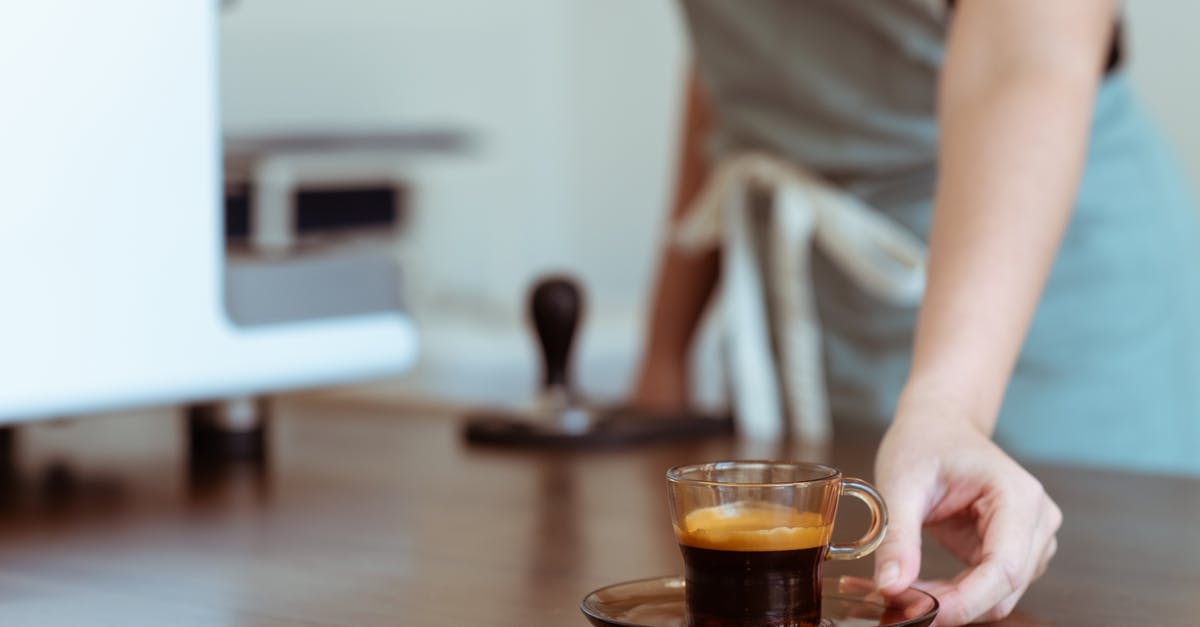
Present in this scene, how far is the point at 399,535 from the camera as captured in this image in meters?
0.86

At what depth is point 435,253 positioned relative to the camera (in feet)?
13.5

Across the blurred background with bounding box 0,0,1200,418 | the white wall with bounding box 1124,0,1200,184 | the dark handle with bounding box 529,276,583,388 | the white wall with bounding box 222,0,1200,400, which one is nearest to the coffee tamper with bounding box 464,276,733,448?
the dark handle with bounding box 529,276,583,388

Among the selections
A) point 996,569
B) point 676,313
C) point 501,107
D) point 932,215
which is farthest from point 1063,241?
point 501,107

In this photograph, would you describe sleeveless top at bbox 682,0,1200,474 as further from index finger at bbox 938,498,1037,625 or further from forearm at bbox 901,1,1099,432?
index finger at bbox 938,498,1037,625

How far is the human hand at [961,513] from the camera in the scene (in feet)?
2.05

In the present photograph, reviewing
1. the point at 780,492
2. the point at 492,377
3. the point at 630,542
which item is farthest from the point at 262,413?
the point at 492,377

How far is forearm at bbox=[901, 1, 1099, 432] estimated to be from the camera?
776mm

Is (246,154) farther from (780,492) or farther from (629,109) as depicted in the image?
(780,492)

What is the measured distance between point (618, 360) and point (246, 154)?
1297 mm

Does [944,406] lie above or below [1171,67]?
below

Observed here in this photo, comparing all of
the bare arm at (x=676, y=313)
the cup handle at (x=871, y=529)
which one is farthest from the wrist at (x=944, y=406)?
the bare arm at (x=676, y=313)

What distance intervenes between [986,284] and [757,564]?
0.29 metres

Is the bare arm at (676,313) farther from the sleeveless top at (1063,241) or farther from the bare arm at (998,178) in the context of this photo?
the bare arm at (998,178)

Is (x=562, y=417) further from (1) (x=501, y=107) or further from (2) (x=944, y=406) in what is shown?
(1) (x=501, y=107)
